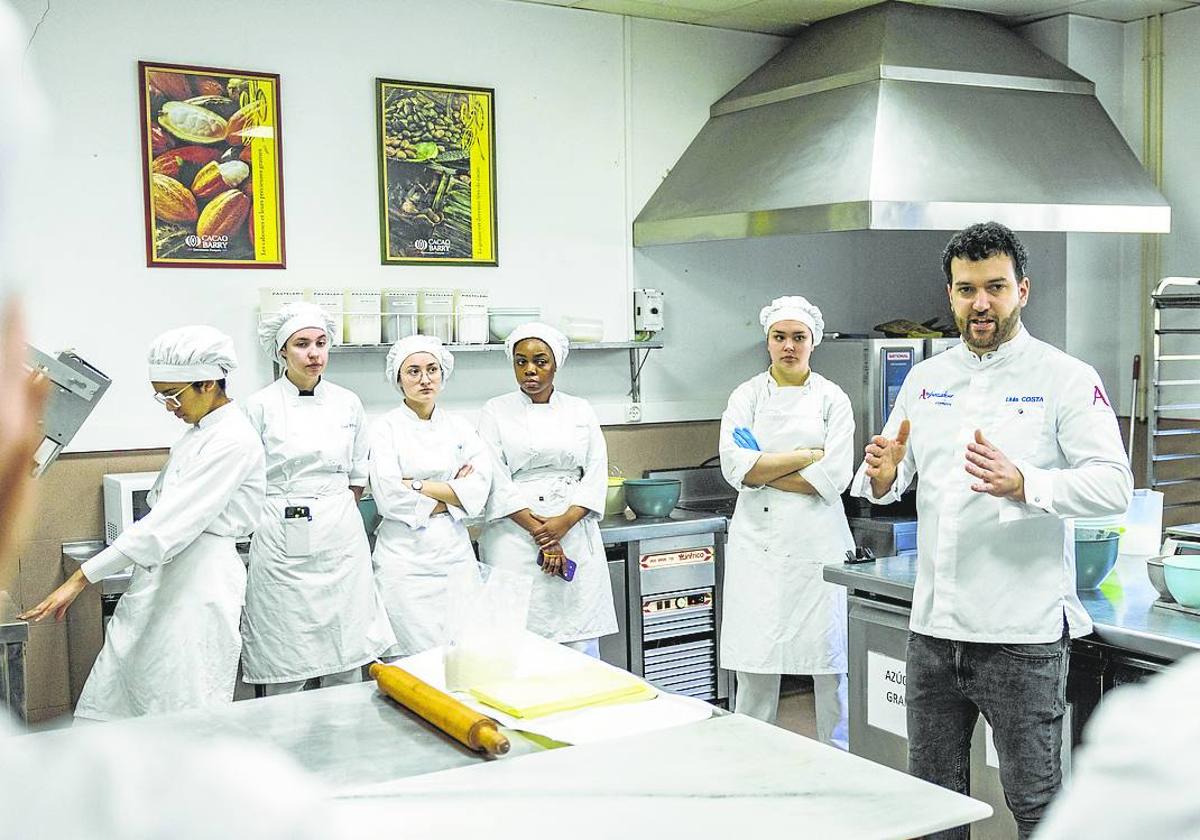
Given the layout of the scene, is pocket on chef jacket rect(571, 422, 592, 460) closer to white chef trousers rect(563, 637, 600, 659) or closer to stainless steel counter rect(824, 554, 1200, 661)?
white chef trousers rect(563, 637, 600, 659)

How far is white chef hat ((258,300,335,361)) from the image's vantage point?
4125mm

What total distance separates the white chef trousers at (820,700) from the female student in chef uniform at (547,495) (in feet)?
1.85

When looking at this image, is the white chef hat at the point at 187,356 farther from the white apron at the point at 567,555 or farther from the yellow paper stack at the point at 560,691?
the yellow paper stack at the point at 560,691

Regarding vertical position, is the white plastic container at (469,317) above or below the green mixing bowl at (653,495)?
above

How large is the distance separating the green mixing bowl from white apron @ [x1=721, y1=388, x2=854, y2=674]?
59 centimetres

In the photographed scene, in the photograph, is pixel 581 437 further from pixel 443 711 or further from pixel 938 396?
pixel 443 711

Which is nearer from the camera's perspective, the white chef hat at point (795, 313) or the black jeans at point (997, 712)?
the black jeans at point (997, 712)

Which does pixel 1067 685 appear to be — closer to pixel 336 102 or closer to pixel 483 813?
pixel 483 813

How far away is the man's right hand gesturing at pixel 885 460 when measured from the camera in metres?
2.98

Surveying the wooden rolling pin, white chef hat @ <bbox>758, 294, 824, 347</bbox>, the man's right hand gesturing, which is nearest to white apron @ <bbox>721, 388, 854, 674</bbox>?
white chef hat @ <bbox>758, 294, 824, 347</bbox>

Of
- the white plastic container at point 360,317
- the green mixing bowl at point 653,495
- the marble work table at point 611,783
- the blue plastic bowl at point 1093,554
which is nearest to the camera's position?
the marble work table at point 611,783

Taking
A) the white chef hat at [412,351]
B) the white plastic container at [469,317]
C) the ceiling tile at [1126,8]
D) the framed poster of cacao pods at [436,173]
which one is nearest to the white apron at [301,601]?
the white chef hat at [412,351]

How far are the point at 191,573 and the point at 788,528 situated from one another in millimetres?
2028

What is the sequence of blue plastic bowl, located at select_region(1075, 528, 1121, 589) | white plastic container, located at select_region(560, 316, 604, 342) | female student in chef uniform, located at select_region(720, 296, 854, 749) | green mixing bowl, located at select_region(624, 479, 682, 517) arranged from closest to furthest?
blue plastic bowl, located at select_region(1075, 528, 1121, 589), female student in chef uniform, located at select_region(720, 296, 854, 749), green mixing bowl, located at select_region(624, 479, 682, 517), white plastic container, located at select_region(560, 316, 604, 342)
